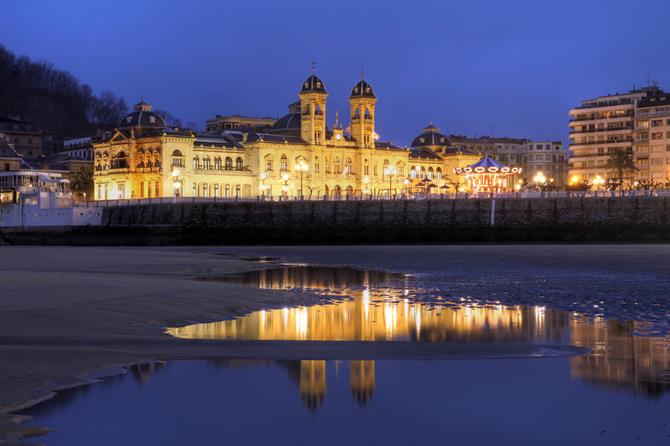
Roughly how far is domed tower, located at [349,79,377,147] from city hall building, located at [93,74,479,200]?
0.48 feet

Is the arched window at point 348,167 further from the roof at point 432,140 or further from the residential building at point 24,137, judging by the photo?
the residential building at point 24,137

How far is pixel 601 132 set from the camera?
156 meters

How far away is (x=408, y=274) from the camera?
142 feet

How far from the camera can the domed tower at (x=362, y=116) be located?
140 metres

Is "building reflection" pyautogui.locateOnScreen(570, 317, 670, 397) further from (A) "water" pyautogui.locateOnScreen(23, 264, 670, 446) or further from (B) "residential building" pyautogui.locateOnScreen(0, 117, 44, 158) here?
(B) "residential building" pyautogui.locateOnScreen(0, 117, 44, 158)

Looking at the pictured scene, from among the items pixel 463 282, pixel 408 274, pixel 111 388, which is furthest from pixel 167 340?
pixel 408 274

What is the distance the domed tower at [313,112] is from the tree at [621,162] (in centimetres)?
4183

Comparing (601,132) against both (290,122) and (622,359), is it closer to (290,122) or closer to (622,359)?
(290,122)

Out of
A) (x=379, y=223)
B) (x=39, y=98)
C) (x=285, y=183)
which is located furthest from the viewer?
(x=39, y=98)

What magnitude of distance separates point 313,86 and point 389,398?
12245 cm

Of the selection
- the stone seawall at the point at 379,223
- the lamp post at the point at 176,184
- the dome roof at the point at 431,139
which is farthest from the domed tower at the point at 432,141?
the stone seawall at the point at 379,223

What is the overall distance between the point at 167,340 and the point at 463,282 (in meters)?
19.1

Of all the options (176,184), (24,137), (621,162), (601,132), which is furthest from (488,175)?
(24,137)

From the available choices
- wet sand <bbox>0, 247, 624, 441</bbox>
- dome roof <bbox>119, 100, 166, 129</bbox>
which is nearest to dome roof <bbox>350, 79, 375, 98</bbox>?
dome roof <bbox>119, 100, 166, 129</bbox>
